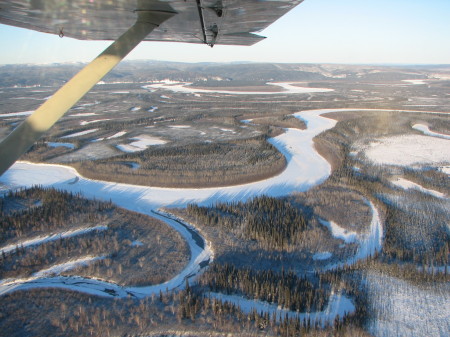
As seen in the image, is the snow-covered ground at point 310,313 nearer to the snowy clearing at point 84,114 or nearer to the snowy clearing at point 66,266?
the snowy clearing at point 66,266

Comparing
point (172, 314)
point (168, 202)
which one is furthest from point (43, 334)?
point (168, 202)

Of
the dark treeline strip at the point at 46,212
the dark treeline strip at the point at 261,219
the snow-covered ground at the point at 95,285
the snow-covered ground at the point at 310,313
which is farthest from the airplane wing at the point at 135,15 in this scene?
the dark treeline strip at the point at 46,212

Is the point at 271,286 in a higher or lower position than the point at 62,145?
lower

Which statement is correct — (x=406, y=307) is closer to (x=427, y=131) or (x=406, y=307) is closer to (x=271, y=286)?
(x=271, y=286)

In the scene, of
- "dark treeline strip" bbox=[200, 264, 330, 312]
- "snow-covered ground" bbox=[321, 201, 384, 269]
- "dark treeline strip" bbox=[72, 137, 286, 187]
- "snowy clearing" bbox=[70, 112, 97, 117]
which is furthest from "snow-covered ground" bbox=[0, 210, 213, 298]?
"snowy clearing" bbox=[70, 112, 97, 117]

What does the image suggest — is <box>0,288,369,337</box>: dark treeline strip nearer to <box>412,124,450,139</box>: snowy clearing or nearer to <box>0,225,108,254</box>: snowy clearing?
<box>0,225,108,254</box>: snowy clearing

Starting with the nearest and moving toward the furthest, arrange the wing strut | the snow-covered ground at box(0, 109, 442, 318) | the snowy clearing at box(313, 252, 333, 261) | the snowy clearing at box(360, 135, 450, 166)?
the wing strut → the snow-covered ground at box(0, 109, 442, 318) → the snowy clearing at box(313, 252, 333, 261) → the snowy clearing at box(360, 135, 450, 166)

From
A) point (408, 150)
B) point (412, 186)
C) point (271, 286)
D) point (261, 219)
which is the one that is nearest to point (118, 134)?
point (261, 219)
